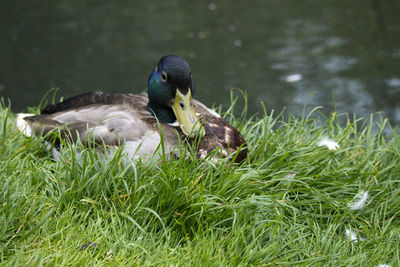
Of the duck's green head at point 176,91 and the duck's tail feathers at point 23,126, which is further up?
the duck's green head at point 176,91

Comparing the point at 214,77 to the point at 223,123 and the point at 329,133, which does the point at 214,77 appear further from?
the point at 223,123

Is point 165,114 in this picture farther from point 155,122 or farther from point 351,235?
point 351,235

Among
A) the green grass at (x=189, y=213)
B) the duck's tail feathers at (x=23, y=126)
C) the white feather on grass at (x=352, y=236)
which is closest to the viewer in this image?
the green grass at (x=189, y=213)

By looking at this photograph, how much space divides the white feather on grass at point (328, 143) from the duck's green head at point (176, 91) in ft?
3.22

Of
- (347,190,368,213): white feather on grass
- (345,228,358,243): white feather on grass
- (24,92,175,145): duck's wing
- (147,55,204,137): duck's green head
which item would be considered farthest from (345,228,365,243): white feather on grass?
(24,92,175,145): duck's wing

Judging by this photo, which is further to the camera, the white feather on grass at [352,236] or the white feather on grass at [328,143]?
the white feather on grass at [328,143]

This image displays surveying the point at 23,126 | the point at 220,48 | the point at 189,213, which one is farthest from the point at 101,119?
the point at 220,48

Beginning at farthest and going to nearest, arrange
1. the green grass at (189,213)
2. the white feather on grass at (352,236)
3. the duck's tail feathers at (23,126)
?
the duck's tail feathers at (23,126), the white feather on grass at (352,236), the green grass at (189,213)

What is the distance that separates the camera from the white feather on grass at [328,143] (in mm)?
3570

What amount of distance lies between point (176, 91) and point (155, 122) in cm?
23

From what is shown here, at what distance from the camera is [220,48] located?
290 inches

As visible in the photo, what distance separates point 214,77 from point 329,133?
2.64 m

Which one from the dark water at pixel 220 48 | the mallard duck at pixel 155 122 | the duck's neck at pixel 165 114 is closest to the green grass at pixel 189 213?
the mallard duck at pixel 155 122

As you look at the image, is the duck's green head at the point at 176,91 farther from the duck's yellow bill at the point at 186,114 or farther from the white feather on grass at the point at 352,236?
the white feather on grass at the point at 352,236
